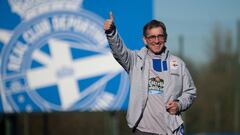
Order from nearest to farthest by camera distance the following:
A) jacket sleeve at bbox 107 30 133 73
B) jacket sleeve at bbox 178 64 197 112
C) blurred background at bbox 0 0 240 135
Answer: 1. jacket sleeve at bbox 107 30 133 73
2. jacket sleeve at bbox 178 64 197 112
3. blurred background at bbox 0 0 240 135

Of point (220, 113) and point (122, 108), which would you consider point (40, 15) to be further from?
point (220, 113)

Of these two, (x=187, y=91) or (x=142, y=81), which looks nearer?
(x=142, y=81)

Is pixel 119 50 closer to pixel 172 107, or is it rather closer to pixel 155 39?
pixel 155 39

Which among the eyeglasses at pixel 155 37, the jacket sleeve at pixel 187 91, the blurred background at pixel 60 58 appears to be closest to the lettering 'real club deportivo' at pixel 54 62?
the blurred background at pixel 60 58

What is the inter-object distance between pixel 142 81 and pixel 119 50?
0.69 ft

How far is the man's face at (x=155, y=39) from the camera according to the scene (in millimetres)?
3406

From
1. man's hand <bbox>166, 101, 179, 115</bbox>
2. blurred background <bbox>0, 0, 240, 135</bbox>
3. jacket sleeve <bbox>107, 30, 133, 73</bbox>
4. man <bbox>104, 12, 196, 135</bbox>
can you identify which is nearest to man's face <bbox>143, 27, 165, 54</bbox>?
man <bbox>104, 12, 196, 135</bbox>

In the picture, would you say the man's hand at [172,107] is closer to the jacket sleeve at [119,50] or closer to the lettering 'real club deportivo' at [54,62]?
the jacket sleeve at [119,50]

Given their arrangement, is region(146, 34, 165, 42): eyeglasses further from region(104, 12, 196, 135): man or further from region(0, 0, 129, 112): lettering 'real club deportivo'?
region(0, 0, 129, 112): lettering 'real club deportivo'

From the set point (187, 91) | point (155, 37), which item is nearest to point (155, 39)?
point (155, 37)

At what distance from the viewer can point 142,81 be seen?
342cm

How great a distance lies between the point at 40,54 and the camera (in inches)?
298

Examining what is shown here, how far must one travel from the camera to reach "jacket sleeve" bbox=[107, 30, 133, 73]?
3.35 m

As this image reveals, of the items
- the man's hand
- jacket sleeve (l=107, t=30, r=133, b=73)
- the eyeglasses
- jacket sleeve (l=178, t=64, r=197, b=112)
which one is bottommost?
the man's hand
